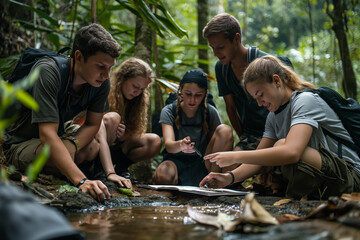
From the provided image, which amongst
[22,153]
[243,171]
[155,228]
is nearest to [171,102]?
[243,171]

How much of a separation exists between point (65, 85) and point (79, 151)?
67 cm

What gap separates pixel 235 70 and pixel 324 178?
1.67 m

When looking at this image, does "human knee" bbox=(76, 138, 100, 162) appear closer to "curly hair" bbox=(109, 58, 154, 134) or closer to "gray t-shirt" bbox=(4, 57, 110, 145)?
"gray t-shirt" bbox=(4, 57, 110, 145)

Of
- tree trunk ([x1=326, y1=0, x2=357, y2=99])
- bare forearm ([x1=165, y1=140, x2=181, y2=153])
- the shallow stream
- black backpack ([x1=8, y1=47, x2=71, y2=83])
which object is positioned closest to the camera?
the shallow stream

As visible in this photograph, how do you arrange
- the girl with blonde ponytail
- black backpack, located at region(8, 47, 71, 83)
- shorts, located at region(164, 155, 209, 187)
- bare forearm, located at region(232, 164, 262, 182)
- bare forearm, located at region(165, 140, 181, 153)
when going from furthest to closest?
shorts, located at region(164, 155, 209, 187) → bare forearm, located at region(165, 140, 181, 153) → bare forearm, located at region(232, 164, 262, 182) → black backpack, located at region(8, 47, 71, 83) → the girl with blonde ponytail

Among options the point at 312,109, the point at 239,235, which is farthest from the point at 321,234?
the point at 312,109

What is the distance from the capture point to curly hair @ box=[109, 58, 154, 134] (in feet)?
11.6

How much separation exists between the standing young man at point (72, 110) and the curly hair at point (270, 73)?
1.08 meters

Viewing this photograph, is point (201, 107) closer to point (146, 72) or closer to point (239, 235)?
point (146, 72)

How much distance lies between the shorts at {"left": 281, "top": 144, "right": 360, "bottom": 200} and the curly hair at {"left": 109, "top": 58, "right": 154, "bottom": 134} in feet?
5.85

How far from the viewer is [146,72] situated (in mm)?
3516

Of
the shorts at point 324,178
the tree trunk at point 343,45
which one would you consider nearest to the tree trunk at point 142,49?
the shorts at point 324,178

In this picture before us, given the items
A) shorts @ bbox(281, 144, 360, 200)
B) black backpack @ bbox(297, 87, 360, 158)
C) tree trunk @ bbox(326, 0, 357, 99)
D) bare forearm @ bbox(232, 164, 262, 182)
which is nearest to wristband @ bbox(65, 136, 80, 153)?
bare forearm @ bbox(232, 164, 262, 182)

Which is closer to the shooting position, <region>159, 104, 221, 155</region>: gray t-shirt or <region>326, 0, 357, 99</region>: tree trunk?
<region>159, 104, 221, 155</region>: gray t-shirt
